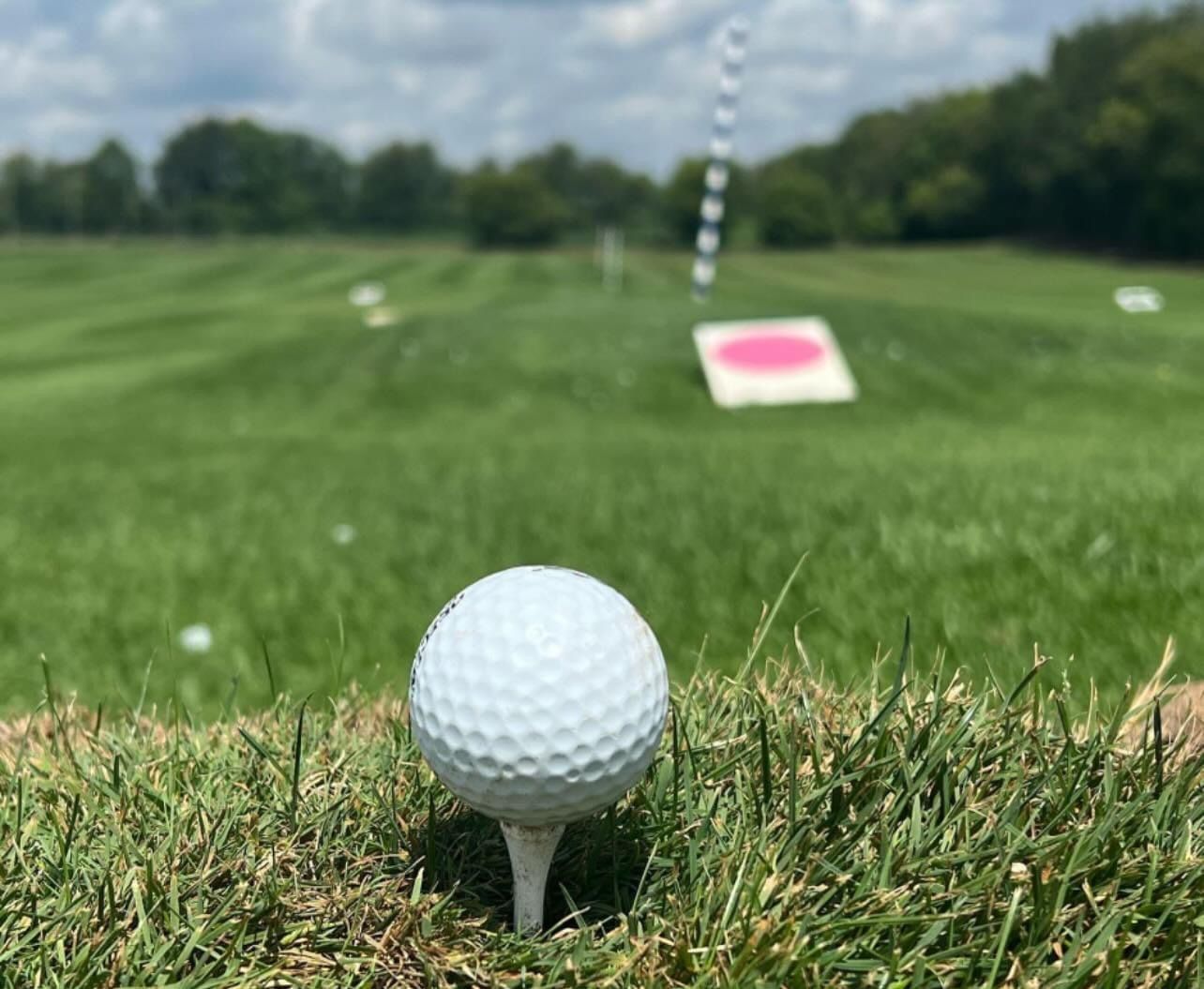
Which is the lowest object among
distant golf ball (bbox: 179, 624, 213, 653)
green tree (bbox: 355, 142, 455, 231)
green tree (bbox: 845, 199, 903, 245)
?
distant golf ball (bbox: 179, 624, 213, 653)

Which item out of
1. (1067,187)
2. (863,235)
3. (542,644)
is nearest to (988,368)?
(542,644)

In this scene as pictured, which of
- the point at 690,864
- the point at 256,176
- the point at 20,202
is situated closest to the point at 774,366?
the point at 690,864

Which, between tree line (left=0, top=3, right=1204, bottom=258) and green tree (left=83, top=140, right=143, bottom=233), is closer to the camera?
tree line (left=0, top=3, right=1204, bottom=258)

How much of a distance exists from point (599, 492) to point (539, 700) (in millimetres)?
3835

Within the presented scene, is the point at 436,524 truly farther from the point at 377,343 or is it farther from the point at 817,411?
the point at 377,343

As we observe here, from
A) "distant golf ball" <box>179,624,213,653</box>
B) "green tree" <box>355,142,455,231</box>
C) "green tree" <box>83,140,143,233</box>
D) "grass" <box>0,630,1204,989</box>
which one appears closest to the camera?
"grass" <box>0,630,1204,989</box>

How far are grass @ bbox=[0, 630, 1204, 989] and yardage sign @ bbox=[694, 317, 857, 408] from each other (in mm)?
8339

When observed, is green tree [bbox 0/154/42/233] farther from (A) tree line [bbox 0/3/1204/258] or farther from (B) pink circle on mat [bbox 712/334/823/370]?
(B) pink circle on mat [bbox 712/334/823/370]

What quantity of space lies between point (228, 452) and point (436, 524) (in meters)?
4.03

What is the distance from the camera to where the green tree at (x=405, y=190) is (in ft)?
298

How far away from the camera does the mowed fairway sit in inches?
126

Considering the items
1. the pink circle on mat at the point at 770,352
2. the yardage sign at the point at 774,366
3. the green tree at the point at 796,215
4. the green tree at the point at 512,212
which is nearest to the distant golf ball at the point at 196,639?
the yardage sign at the point at 774,366

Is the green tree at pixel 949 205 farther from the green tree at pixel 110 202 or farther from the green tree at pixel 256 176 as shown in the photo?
the green tree at pixel 110 202

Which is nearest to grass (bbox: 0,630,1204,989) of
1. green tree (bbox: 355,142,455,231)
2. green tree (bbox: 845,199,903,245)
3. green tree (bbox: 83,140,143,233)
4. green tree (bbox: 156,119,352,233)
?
green tree (bbox: 845,199,903,245)
